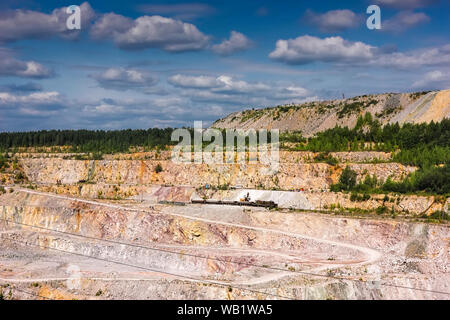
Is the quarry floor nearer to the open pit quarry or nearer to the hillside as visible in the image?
the open pit quarry

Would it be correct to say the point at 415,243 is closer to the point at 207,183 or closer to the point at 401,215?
the point at 401,215

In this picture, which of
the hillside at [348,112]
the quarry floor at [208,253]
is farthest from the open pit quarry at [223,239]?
the hillside at [348,112]

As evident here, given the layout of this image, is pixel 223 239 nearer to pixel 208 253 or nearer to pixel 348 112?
pixel 208 253

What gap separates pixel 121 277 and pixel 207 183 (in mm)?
44281

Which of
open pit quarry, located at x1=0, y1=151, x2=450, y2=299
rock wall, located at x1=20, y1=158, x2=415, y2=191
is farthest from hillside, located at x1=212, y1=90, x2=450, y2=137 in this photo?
rock wall, located at x1=20, y1=158, x2=415, y2=191

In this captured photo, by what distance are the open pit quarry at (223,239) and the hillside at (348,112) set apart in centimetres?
3089

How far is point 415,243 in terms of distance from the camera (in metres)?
58.3

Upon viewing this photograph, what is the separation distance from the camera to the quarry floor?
48719 millimetres

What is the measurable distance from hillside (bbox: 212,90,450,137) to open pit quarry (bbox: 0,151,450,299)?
3089cm

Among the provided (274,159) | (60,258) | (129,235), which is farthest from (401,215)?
(60,258)

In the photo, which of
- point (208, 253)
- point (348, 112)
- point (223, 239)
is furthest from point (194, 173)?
point (348, 112)

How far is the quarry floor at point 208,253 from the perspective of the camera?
1918 inches

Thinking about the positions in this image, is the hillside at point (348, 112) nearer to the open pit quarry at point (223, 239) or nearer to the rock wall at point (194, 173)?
the open pit quarry at point (223, 239)

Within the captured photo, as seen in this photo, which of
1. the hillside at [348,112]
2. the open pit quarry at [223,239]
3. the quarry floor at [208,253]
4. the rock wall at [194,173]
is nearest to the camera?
the quarry floor at [208,253]
